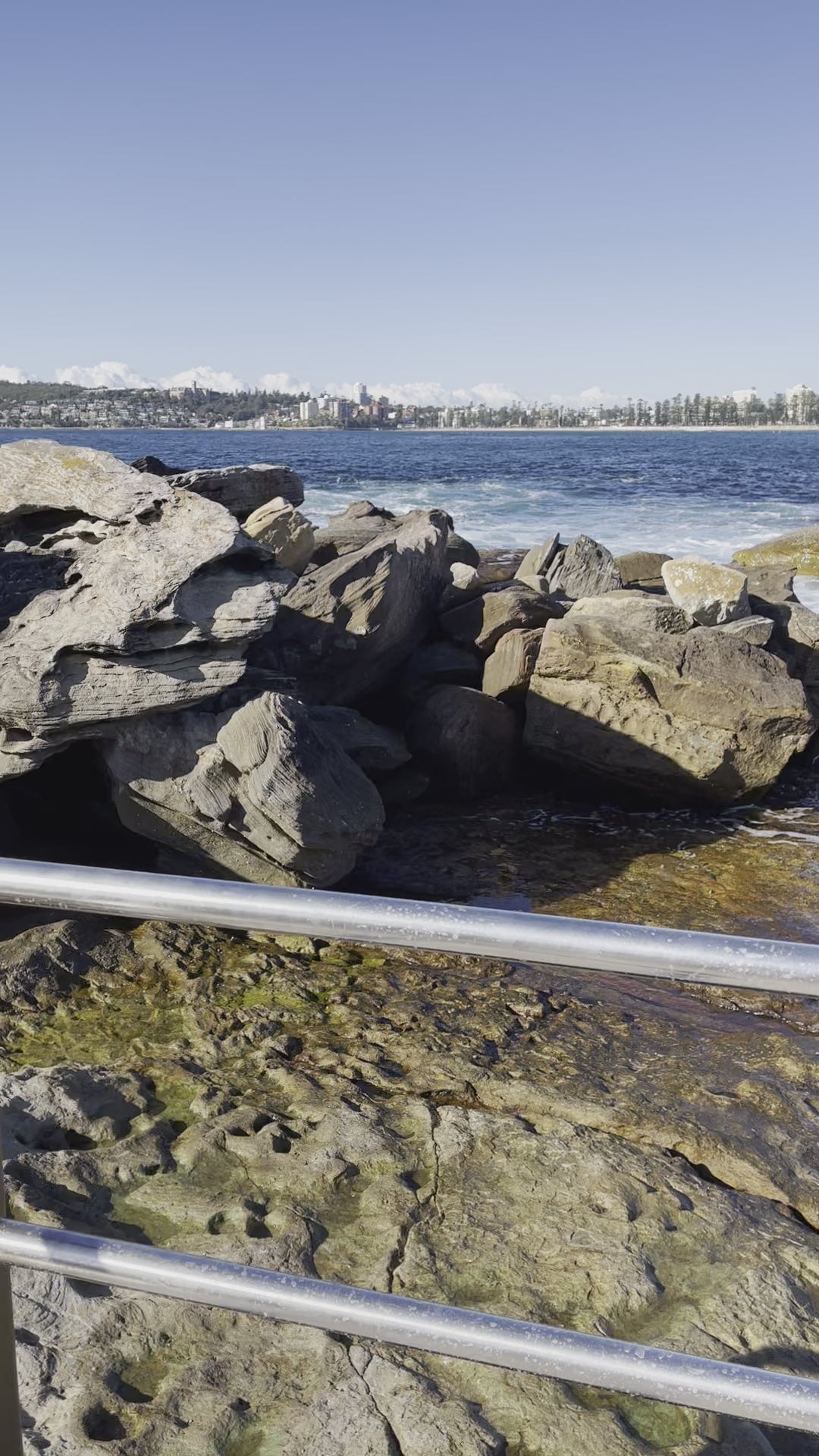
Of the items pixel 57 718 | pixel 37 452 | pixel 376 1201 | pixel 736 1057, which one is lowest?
pixel 736 1057

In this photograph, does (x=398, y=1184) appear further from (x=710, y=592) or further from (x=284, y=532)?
(x=284, y=532)

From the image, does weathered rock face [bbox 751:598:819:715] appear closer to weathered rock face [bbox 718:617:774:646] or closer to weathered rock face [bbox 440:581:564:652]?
weathered rock face [bbox 718:617:774:646]

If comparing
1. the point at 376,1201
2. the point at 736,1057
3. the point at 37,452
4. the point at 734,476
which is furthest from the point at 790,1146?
the point at 734,476

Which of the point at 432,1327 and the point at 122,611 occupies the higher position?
the point at 122,611

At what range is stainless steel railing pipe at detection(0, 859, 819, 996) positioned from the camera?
3.82 feet

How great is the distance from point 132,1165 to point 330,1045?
1.26 m

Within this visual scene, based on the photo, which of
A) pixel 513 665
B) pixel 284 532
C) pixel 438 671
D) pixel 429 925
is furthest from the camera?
pixel 284 532

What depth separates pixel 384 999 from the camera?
5.11 m

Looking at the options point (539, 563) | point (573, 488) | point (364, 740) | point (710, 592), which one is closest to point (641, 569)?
point (539, 563)

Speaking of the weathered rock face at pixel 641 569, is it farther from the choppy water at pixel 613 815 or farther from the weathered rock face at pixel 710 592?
the weathered rock face at pixel 710 592

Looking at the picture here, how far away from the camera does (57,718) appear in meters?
6.14

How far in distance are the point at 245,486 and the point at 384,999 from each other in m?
6.44

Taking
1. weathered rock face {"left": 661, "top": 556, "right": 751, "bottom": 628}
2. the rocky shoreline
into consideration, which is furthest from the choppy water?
weathered rock face {"left": 661, "top": 556, "right": 751, "bottom": 628}

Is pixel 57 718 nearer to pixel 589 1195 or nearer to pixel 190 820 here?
pixel 190 820
